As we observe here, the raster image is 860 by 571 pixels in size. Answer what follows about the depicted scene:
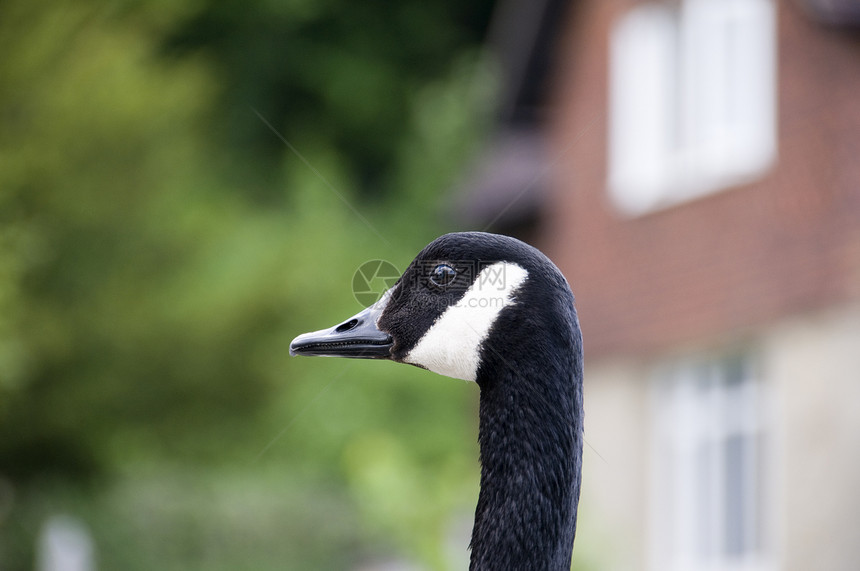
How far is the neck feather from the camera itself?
254 centimetres

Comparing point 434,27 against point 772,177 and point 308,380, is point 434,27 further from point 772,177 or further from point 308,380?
point 772,177

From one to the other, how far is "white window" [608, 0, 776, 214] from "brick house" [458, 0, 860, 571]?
0.02 meters

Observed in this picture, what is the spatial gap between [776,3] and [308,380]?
7511 millimetres

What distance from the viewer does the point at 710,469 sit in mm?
9797

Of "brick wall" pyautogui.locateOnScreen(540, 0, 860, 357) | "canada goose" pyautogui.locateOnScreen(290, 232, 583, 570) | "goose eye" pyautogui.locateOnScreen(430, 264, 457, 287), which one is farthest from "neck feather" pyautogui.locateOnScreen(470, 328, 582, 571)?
"brick wall" pyautogui.locateOnScreen(540, 0, 860, 357)

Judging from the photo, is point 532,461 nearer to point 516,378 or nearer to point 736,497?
point 516,378

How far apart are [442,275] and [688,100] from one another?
25.8 feet

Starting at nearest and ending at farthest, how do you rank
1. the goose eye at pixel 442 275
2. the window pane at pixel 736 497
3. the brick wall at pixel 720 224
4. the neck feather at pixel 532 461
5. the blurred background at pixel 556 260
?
the neck feather at pixel 532 461
the goose eye at pixel 442 275
the blurred background at pixel 556 260
the brick wall at pixel 720 224
the window pane at pixel 736 497

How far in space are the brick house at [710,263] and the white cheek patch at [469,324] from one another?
491cm

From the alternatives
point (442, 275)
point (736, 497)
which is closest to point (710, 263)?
point (736, 497)

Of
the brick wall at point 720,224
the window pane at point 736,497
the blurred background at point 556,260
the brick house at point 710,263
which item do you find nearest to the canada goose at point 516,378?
the blurred background at point 556,260

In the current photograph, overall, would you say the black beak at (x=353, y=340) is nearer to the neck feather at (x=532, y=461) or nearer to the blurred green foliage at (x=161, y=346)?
the neck feather at (x=532, y=461)

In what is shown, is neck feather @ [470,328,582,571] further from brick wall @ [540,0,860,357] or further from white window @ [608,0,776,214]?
white window @ [608,0,776,214]

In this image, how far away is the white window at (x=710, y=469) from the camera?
30.8 feet
